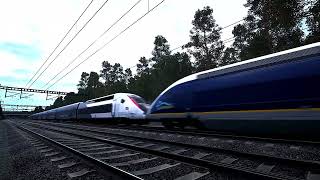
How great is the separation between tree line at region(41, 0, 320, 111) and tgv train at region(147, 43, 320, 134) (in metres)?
14.2

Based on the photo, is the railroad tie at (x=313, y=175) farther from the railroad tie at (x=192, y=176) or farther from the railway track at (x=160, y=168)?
the railroad tie at (x=192, y=176)

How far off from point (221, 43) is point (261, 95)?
36758 millimetres

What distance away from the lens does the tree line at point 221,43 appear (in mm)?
25688

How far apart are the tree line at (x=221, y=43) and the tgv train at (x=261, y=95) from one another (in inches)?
559

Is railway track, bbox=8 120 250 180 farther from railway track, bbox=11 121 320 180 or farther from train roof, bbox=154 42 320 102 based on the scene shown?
train roof, bbox=154 42 320 102

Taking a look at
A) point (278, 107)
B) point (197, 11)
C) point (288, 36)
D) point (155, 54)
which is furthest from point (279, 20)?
point (155, 54)

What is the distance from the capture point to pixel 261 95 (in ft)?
33.6

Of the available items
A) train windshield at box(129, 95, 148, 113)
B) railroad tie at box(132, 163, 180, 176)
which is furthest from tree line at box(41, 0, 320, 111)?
railroad tie at box(132, 163, 180, 176)

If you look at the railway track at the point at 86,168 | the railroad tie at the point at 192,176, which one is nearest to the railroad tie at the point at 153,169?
the railway track at the point at 86,168

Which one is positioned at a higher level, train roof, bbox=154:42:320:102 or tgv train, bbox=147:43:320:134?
train roof, bbox=154:42:320:102

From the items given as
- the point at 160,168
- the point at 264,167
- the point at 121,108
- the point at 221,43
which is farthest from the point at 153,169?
the point at 221,43

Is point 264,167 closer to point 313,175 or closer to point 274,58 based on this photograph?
point 313,175

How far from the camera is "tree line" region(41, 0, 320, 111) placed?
25.7 m

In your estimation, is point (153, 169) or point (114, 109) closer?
point (153, 169)
